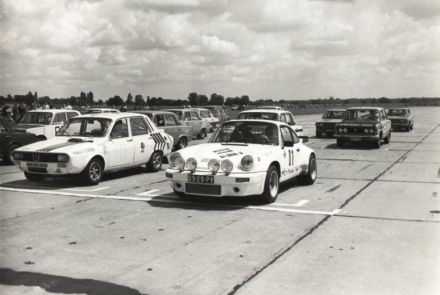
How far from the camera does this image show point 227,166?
8.04m

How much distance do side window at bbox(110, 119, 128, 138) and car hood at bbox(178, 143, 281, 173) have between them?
3021 mm

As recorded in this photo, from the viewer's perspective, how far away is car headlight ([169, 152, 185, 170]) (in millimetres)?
8367

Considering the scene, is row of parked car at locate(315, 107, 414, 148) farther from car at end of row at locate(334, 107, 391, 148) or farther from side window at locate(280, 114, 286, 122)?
side window at locate(280, 114, 286, 122)

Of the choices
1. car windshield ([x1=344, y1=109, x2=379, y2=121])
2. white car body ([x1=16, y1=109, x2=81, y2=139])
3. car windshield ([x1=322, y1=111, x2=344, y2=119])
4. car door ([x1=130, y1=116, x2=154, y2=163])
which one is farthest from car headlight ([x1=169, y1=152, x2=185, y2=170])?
car windshield ([x1=322, y1=111, x2=344, y2=119])

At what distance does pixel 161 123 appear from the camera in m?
17.6

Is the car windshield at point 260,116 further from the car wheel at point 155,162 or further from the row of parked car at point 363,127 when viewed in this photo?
the car wheel at point 155,162

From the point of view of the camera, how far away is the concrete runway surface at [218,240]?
473 cm

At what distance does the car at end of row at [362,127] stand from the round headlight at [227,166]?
1273 cm

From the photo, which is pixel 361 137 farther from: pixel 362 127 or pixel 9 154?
pixel 9 154

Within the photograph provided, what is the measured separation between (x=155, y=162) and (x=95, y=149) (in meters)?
2.42

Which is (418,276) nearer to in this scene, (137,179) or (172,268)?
(172,268)

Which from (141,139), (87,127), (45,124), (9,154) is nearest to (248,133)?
(141,139)

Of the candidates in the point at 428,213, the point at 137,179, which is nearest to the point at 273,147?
the point at 428,213

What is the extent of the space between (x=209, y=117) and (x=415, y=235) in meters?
21.1
